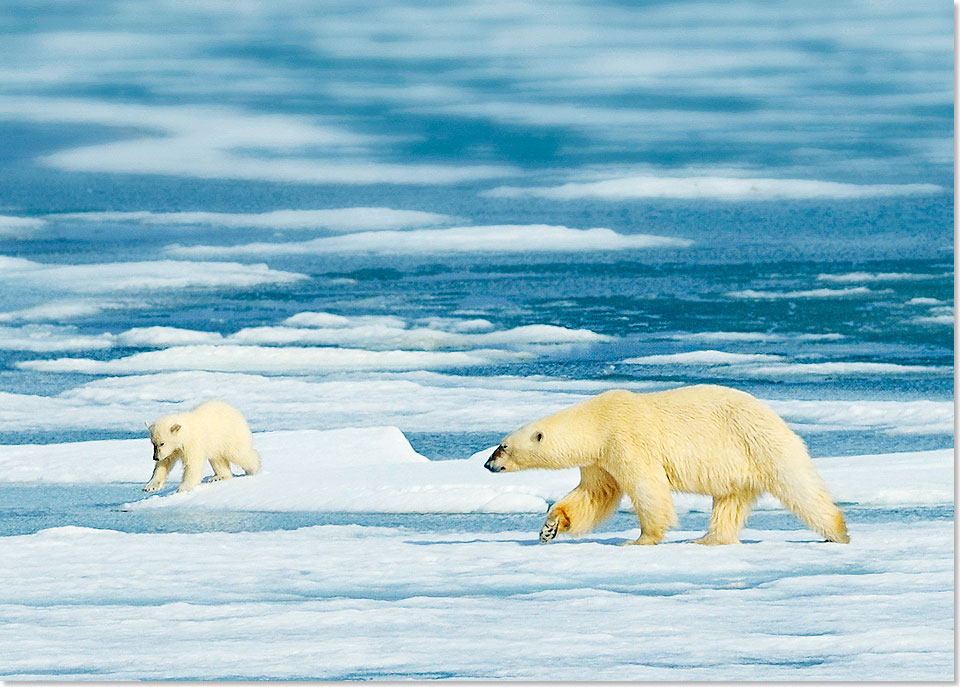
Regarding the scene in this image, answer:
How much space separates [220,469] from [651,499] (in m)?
3.77

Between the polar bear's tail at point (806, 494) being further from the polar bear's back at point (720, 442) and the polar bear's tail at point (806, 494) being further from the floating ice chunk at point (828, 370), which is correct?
the floating ice chunk at point (828, 370)

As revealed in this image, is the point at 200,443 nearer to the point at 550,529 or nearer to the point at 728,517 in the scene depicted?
the point at 550,529

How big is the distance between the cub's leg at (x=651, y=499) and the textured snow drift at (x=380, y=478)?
1264mm

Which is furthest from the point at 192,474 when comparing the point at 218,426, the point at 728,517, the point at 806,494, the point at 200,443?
the point at 806,494

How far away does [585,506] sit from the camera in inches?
243

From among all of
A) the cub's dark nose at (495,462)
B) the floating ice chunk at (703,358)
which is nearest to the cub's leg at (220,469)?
the floating ice chunk at (703,358)

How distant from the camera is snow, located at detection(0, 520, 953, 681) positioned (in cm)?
458

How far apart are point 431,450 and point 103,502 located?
258 centimetres

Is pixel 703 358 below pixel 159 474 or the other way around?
the other way around

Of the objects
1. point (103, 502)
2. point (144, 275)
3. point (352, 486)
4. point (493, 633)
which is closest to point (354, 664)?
point (493, 633)

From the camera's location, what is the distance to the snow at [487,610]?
15.0 ft

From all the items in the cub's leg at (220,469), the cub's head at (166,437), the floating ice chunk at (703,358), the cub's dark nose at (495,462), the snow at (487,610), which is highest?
the floating ice chunk at (703,358)

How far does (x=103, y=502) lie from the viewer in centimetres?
823

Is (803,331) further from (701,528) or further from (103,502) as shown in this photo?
(103,502)
